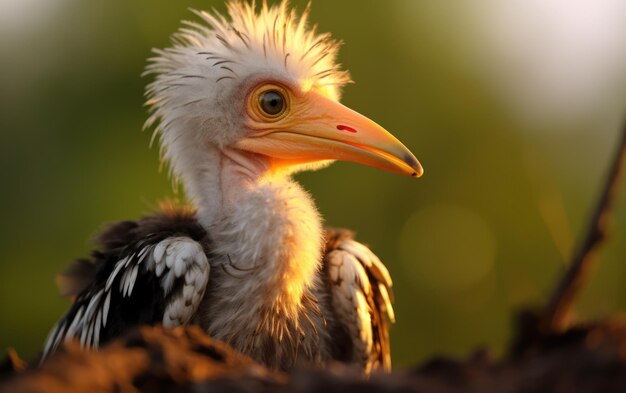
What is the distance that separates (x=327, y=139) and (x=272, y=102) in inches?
16.9

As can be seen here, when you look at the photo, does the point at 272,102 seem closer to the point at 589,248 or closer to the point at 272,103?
the point at 272,103

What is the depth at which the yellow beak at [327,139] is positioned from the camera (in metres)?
4.66

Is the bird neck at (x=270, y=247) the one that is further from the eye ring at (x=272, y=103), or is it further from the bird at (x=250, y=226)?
the eye ring at (x=272, y=103)

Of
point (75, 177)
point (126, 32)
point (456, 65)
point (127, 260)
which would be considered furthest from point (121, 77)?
point (127, 260)

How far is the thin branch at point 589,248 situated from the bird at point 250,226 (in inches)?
77.0

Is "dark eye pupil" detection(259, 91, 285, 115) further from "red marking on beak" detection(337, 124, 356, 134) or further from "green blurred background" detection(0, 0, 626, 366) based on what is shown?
"green blurred background" detection(0, 0, 626, 366)

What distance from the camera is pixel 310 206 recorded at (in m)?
4.42

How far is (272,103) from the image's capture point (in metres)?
5.00

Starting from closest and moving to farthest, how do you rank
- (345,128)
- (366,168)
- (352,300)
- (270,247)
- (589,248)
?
(589,248) → (270,247) → (352,300) → (345,128) → (366,168)

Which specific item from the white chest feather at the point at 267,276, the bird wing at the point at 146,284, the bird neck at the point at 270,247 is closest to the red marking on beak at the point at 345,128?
the bird neck at the point at 270,247

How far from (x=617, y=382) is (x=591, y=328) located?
32 cm

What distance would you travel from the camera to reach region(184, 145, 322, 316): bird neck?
13.6 ft

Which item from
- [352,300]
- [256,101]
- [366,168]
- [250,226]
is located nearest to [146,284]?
[250,226]

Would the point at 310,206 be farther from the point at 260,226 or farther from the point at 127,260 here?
the point at 127,260
